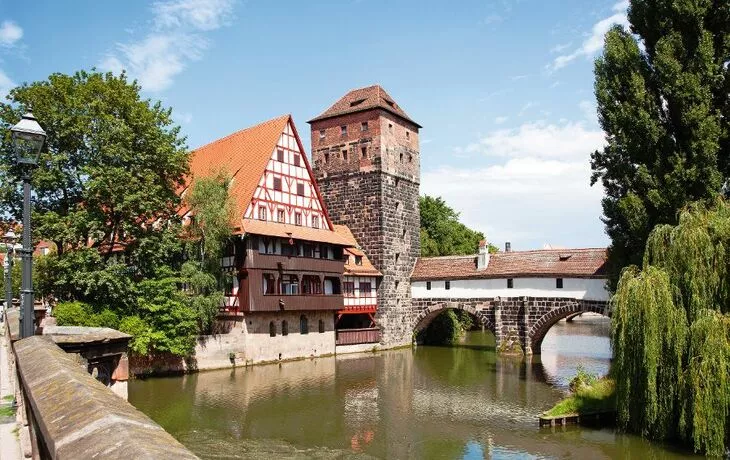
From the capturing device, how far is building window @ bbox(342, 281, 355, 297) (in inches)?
1531

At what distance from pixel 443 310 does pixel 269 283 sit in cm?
1388

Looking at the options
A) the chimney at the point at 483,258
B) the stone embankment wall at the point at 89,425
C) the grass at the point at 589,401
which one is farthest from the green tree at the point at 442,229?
the stone embankment wall at the point at 89,425

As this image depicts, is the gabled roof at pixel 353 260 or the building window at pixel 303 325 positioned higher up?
the gabled roof at pixel 353 260

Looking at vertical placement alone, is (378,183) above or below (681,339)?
above

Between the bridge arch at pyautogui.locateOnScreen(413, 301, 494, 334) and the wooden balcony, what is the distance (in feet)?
10.8

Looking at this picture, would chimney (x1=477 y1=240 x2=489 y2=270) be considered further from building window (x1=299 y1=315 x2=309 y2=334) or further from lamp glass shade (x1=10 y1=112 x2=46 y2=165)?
lamp glass shade (x1=10 y1=112 x2=46 y2=165)

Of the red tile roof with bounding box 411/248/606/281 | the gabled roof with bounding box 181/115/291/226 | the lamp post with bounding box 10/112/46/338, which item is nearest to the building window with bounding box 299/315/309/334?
the gabled roof with bounding box 181/115/291/226

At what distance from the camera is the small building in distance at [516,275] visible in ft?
111

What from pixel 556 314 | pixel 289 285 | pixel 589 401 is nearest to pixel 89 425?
pixel 589 401

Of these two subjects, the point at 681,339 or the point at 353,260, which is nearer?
the point at 681,339

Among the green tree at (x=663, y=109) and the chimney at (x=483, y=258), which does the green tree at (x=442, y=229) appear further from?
the green tree at (x=663, y=109)

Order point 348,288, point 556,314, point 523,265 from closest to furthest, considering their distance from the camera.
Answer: point 556,314, point 523,265, point 348,288

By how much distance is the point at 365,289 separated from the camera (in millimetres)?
40406

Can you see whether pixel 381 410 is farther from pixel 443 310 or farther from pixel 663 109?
pixel 443 310
